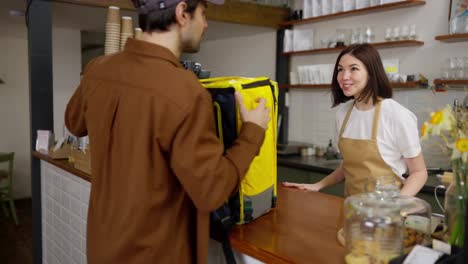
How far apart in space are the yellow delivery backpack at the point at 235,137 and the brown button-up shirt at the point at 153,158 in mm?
86

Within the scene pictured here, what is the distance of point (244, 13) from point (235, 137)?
11.8 ft

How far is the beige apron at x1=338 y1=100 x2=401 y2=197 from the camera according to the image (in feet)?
6.77

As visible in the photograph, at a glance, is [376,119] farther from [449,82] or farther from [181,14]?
[449,82]

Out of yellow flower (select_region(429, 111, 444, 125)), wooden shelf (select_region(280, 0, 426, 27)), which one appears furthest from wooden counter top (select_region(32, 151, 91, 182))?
wooden shelf (select_region(280, 0, 426, 27))

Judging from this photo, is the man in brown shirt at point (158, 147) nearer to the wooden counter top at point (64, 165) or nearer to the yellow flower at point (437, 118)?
the yellow flower at point (437, 118)

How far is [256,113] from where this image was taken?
1314 millimetres

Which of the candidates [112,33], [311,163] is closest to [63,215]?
[112,33]

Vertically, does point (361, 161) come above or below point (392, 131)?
below

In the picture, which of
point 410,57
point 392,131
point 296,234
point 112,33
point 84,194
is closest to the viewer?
point 296,234

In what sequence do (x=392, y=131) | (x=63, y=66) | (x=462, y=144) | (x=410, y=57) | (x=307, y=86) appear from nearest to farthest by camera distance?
(x=462, y=144) < (x=392, y=131) < (x=410, y=57) < (x=307, y=86) < (x=63, y=66)

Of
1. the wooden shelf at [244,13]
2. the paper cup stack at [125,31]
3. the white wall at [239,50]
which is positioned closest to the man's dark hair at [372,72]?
the paper cup stack at [125,31]

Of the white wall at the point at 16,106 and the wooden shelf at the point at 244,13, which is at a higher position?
the wooden shelf at the point at 244,13

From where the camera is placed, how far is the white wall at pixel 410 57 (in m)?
3.76

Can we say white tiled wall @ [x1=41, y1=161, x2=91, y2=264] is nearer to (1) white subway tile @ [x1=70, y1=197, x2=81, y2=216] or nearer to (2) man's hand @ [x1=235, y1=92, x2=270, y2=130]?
(1) white subway tile @ [x1=70, y1=197, x2=81, y2=216]
